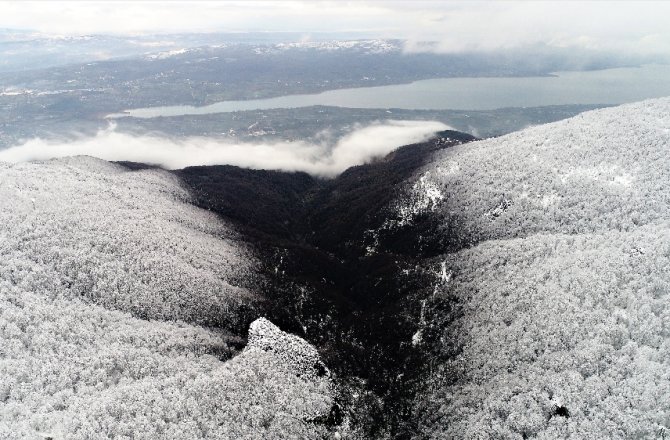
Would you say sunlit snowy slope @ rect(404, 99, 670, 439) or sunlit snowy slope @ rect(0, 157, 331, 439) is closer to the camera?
sunlit snowy slope @ rect(404, 99, 670, 439)

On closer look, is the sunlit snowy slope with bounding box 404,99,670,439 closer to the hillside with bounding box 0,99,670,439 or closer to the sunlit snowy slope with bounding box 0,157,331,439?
the hillside with bounding box 0,99,670,439

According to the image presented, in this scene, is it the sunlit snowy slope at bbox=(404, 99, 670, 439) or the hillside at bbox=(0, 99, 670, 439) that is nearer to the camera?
the sunlit snowy slope at bbox=(404, 99, 670, 439)

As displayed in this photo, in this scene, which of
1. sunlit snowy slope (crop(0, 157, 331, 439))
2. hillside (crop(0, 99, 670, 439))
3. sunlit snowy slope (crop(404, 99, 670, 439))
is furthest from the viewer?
sunlit snowy slope (crop(0, 157, 331, 439))

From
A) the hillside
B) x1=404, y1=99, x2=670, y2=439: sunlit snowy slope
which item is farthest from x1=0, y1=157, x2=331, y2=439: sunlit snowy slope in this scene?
x1=404, y1=99, x2=670, y2=439: sunlit snowy slope

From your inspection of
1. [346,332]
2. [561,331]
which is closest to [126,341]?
[346,332]

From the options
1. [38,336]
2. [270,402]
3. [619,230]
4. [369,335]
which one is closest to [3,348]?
[38,336]

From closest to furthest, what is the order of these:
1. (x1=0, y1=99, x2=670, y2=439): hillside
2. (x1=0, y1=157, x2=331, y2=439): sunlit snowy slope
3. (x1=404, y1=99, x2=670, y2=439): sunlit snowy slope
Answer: (x1=404, y1=99, x2=670, y2=439): sunlit snowy slope → (x1=0, y1=99, x2=670, y2=439): hillside → (x1=0, y1=157, x2=331, y2=439): sunlit snowy slope

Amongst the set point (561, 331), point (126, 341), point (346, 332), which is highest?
point (561, 331)

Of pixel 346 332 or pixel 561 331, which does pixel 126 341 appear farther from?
pixel 561 331

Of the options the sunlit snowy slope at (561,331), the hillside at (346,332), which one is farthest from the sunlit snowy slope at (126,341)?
the sunlit snowy slope at (561,331)
